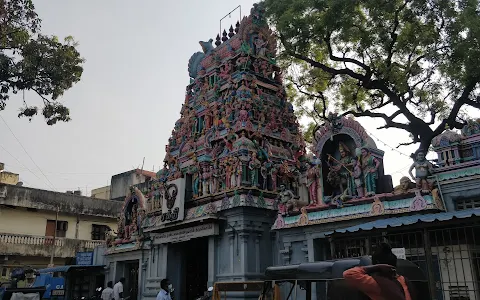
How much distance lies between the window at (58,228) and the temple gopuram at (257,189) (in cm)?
921

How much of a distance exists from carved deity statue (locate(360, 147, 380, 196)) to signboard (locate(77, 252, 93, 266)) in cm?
1731

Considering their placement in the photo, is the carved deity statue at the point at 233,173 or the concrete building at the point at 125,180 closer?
the carved deity statue at the point at 233,173

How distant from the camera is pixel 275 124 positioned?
707 inches

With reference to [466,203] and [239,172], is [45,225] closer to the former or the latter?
[239,172]

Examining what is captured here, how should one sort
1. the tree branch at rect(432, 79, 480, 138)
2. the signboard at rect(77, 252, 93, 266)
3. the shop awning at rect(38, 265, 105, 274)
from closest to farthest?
the tree branch at rect(432, 79, 480, 138), the shop awning at rect(38, 265, 105, 274), the signboard at rect(77, 252, 93, 266)

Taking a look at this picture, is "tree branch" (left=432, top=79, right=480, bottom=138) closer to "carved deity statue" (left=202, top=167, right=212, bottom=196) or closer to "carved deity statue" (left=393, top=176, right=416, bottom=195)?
"carved deity statue" (left=393, top=176, right=416, bottom=195)

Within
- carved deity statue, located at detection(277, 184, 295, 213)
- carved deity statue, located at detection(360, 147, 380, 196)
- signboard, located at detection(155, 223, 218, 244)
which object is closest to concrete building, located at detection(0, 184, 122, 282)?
signboard, located at detection(155, 223, 218, 244)

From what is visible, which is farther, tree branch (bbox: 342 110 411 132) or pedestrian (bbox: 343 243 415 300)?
tree branch (bbox: 342 110 411 132)

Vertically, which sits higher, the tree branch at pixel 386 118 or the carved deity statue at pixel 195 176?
the tree branch at pixel 386 118

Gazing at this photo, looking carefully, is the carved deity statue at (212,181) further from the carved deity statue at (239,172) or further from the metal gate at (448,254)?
the metal gate at (448,254)

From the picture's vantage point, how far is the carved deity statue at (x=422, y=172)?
1125cm

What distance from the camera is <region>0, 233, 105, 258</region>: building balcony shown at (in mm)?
26336

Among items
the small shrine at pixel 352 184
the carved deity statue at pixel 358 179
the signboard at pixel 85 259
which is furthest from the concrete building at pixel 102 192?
the carved deity statue at pixel 358 179

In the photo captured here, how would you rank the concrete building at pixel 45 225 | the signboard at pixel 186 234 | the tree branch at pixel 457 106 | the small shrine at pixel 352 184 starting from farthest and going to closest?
the concrete building at pixel 45 225, the signboard at pixel 186 234, the tree branch at pixel 457 106, the small shrine at pixel 352 184
